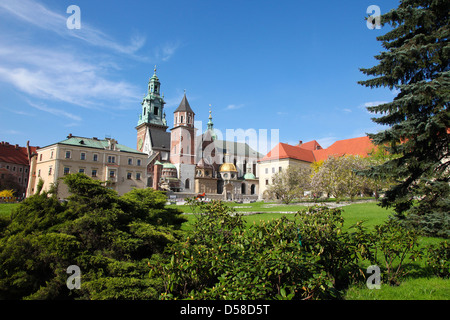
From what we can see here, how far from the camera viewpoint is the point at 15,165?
214ft

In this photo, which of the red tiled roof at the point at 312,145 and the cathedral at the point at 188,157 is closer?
the cathedral at the point at 188,157

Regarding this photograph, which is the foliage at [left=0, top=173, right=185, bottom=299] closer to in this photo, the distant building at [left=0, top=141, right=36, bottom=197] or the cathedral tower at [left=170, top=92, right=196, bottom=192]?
the cathedral tower at [left=170, top=92, right=196, bottom=192]

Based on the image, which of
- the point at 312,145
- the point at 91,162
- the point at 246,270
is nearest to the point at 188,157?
the point at 91,162

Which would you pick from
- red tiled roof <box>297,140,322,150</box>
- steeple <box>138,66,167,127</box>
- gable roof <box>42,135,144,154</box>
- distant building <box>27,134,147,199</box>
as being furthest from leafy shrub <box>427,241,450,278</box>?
steeple <box>138,66,167,127</box>

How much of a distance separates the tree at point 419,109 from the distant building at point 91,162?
39585 millimetres

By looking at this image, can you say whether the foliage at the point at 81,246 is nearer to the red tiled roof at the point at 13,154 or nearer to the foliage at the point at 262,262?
the foliage at the point at 262,262

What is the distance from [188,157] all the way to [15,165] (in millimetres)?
39173

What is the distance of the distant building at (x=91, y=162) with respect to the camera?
4347 centimetres

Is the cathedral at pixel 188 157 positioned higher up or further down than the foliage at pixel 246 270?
higher up

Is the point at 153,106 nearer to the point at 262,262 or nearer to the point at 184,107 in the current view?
the point at 184,107

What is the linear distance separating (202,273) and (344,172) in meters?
32.0

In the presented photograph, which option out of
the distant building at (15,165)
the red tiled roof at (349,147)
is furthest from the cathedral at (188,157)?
the distant building at (15,165)
